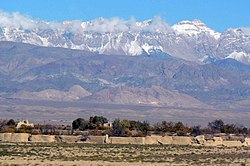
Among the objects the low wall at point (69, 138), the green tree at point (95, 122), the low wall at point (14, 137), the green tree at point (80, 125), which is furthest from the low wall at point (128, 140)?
the green tree at point (80, 125)

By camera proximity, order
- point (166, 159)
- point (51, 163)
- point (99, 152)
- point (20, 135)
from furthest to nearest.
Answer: point (20, 135), point (99, 152), point (166, 159), point (51, 163)

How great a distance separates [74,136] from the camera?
79.6m

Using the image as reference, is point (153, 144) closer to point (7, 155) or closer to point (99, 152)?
point (99, 152)

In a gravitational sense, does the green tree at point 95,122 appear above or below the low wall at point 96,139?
above

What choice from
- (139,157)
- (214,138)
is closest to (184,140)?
(214,138)

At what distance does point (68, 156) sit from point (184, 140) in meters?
27.5

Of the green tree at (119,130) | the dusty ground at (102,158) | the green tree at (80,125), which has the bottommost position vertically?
the dusty ground at (102,158)

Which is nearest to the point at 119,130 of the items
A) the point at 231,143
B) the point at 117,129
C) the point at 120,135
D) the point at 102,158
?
the point at 117,129

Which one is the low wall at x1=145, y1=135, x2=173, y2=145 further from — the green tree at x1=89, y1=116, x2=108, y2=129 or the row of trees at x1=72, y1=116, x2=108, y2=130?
the green tree at x1=89, y1=116, x2=108, y2=129

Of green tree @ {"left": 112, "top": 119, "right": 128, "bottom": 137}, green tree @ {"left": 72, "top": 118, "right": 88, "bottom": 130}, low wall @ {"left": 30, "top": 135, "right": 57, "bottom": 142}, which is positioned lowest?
low wall @ {"left": 30, "top": 135, "right": 57, "bottom": 142}

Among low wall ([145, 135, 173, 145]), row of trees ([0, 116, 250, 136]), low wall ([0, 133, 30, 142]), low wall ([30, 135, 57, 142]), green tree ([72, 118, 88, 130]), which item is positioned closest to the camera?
low wall ([30, 135, 57, 142])

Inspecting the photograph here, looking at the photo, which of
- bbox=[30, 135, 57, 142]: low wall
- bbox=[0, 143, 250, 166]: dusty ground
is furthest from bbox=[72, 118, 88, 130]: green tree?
bbox=[0, 143, 250, 166]: dusty ground

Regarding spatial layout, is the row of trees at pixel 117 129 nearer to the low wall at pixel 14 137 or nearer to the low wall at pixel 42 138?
the low wall at pixel 14 137

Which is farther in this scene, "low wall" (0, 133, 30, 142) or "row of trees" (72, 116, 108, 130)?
"row of trees" (72, 116, 108, 130)
